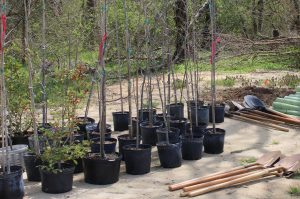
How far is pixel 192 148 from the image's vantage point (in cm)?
561

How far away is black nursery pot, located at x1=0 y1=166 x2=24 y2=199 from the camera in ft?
13.5

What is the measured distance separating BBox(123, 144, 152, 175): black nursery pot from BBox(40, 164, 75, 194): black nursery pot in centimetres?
78

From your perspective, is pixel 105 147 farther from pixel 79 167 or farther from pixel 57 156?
pixel 57 156

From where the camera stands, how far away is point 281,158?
208 inches

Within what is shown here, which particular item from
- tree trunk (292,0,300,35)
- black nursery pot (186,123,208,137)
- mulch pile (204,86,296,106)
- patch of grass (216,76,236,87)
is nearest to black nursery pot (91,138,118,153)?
black nursery pot (186,123,208,137)

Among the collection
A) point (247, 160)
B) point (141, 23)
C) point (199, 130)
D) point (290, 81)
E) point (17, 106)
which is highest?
point (141, 23)

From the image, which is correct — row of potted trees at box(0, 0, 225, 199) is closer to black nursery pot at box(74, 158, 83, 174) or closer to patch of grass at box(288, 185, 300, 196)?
black nursery pot at box(74, 158, 83, 174)

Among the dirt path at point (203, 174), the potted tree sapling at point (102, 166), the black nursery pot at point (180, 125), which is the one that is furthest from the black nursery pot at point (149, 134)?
the potted tree sapling at point (102, 166)

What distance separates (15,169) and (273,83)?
25.7ft

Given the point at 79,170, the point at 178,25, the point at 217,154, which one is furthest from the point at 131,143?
the point at 178,25

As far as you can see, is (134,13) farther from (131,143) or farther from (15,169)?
(15,169)

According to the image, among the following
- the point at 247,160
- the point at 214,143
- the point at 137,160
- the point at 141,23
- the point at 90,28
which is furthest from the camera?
the point at 90,28

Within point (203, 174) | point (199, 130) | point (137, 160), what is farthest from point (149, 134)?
point (203, 174)

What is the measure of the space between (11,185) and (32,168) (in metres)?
0.69
